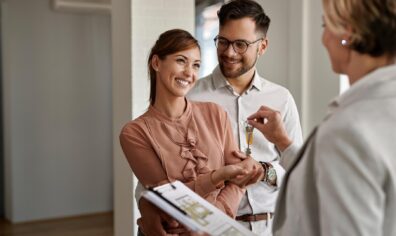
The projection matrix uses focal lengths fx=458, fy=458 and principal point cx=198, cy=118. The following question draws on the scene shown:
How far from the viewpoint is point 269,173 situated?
161 centimetres

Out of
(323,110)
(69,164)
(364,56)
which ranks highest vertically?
(364,56)

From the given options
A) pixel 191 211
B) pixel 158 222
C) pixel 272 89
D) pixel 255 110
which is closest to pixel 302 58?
pixel 272 89

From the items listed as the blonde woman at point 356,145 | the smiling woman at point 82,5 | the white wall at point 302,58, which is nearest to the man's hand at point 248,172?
the blonde woman at point 356,145

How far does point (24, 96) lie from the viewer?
193 inches

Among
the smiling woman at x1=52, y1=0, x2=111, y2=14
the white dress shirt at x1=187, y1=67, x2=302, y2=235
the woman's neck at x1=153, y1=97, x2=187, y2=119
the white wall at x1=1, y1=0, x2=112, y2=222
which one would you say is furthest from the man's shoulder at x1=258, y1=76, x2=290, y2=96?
the white wall at x1=1, y1=0, x2=112, y2=222

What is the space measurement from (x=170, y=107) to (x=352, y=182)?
2.76 feet

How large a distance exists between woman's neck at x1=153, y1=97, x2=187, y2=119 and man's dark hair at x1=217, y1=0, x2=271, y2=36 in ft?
1.41

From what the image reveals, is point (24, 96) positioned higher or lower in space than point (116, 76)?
lower

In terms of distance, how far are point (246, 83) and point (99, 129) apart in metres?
3.67

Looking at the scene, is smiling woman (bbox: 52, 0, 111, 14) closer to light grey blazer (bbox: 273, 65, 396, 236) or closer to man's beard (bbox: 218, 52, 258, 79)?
man's beard (bbox: 218, 52, 258, 79)

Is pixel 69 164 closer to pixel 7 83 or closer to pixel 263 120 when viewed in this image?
pixel 7 83

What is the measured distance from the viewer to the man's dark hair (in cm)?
175

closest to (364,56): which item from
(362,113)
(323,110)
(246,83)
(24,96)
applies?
(362,113)

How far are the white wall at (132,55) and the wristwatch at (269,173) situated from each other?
1435mm
